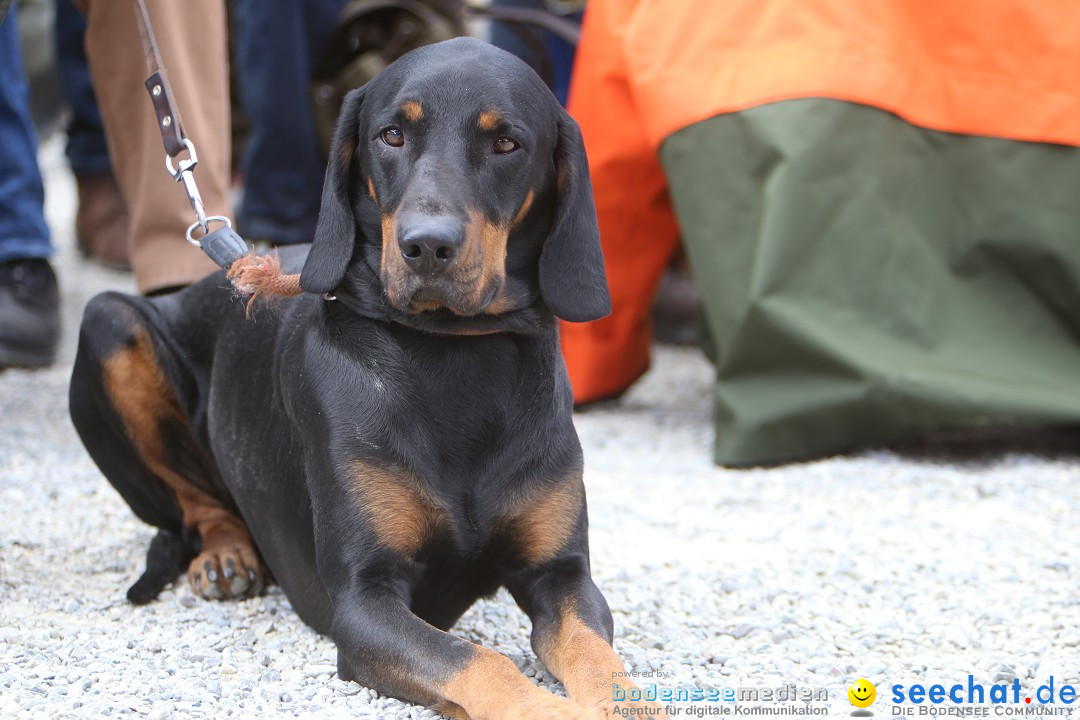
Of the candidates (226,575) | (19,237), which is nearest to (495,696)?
(226,575)

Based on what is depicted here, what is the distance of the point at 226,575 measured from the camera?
3.21 m

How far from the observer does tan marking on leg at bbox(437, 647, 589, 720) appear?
2201 millimetres

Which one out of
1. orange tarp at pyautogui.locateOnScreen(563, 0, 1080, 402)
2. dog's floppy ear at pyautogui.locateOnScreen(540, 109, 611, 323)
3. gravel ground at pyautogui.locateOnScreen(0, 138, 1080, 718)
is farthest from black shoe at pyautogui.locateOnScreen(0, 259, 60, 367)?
dog's floppy ear at pyautogui.locateOnScreen(540, 109, 611, 323)

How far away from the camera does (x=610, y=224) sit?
5.20 m

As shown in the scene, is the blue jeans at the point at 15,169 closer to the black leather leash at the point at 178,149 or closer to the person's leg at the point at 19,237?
the person's leg at the point at 19,237

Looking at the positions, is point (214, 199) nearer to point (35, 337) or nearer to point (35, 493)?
point (35, 493)

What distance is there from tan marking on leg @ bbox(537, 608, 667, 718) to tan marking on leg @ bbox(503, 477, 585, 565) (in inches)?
5.6

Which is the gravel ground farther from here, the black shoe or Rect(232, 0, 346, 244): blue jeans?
Rect(232, 0, 346, 244): blue jeans

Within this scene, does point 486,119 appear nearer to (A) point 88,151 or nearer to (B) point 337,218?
(B) point 337,218

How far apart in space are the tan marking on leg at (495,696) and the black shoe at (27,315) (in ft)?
12.4

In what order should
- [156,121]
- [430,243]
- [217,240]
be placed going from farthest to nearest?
[156,121] < [217,240] < [430,243]

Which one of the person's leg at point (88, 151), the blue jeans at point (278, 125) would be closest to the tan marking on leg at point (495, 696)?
the blue jeans at point (278, 125)

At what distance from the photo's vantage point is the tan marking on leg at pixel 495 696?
2201 mm

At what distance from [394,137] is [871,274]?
257cm
